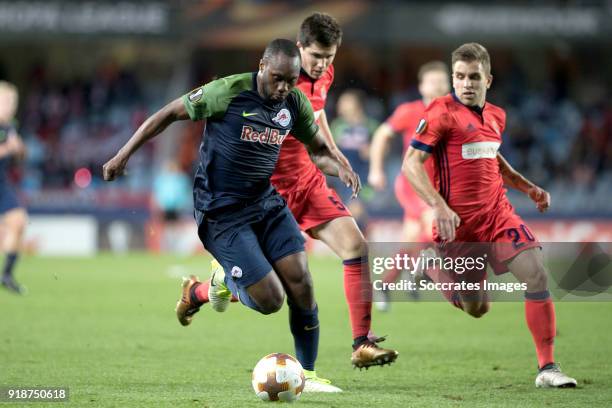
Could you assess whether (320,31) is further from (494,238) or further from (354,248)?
(494,238)

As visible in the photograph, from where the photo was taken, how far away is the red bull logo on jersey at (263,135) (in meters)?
6.48

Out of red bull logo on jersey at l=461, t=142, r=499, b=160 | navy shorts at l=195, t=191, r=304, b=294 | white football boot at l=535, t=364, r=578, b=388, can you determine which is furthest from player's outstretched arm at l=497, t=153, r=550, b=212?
navy shorts at l=195, t=191, r=304, b=294

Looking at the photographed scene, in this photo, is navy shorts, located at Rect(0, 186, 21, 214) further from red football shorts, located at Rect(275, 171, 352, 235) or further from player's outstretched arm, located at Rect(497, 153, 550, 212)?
player's outstretched arm, located at Rect(497, 153, 550, 212)

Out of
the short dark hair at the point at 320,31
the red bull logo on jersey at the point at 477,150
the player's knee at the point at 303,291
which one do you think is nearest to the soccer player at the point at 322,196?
the short dark hair at the point at 320,31

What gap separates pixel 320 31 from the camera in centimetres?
713

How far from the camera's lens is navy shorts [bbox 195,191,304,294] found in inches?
259

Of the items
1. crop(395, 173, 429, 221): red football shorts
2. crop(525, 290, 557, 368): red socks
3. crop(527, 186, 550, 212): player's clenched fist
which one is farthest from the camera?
crop(395, 173, 429, 221): red football shorts

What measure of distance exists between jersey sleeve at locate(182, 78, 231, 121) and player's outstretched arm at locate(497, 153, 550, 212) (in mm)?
2187

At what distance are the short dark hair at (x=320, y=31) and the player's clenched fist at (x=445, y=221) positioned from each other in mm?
1362

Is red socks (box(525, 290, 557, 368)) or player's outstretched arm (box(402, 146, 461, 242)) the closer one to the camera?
player's outstretched arm (box(402, 146, 461, 242))

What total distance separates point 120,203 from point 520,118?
30.5 ft

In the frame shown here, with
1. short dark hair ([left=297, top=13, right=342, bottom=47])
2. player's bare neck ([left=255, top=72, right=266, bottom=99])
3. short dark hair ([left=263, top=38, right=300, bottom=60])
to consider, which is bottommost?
player's bare neck ([left=255, top=72, right=266, bottom=99])

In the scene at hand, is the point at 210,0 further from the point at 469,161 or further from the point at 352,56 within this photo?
the point at 469,161

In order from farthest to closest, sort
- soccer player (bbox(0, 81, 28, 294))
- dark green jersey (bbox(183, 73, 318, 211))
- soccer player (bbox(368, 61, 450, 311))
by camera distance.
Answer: soccer player (bbox(0, 81, 28, 294)) < soccer player (bbox(368, 61, 450, 311)) < dark green jersey (bbox(183, 73, 318, 211))
